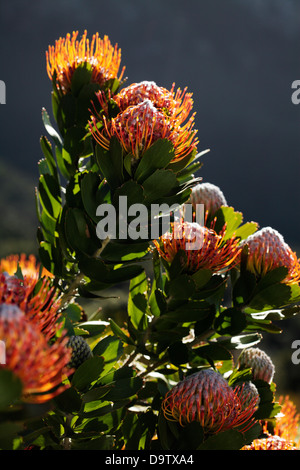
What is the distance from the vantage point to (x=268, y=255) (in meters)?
0.73

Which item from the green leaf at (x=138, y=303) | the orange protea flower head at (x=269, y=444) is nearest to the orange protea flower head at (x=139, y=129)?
the green leaf at (x=138, y=303)

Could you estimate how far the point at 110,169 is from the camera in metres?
0.62

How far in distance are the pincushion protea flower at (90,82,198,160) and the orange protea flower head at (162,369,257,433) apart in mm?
313

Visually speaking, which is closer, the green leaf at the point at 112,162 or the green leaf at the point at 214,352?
the green leaf at the point at 112,162

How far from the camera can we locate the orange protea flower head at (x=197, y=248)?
65 cm

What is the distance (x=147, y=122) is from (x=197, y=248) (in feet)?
0.61

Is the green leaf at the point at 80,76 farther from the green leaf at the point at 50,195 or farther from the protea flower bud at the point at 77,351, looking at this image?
the protea flower bud at the point at 77,351

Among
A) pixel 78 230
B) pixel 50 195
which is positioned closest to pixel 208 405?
pixel 78 230

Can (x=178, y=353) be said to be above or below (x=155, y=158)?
below

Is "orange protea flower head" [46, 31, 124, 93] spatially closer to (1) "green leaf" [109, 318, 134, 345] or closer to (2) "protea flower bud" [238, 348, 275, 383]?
(1) "green leaf" [109, 318, 134, 345]

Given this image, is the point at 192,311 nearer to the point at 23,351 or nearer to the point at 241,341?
the point at 241,341

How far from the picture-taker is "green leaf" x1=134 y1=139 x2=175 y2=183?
0.58 m

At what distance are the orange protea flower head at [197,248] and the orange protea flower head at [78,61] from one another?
0.98ft

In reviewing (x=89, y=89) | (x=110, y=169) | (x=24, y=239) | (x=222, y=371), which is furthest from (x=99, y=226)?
(x=24, y=239)
